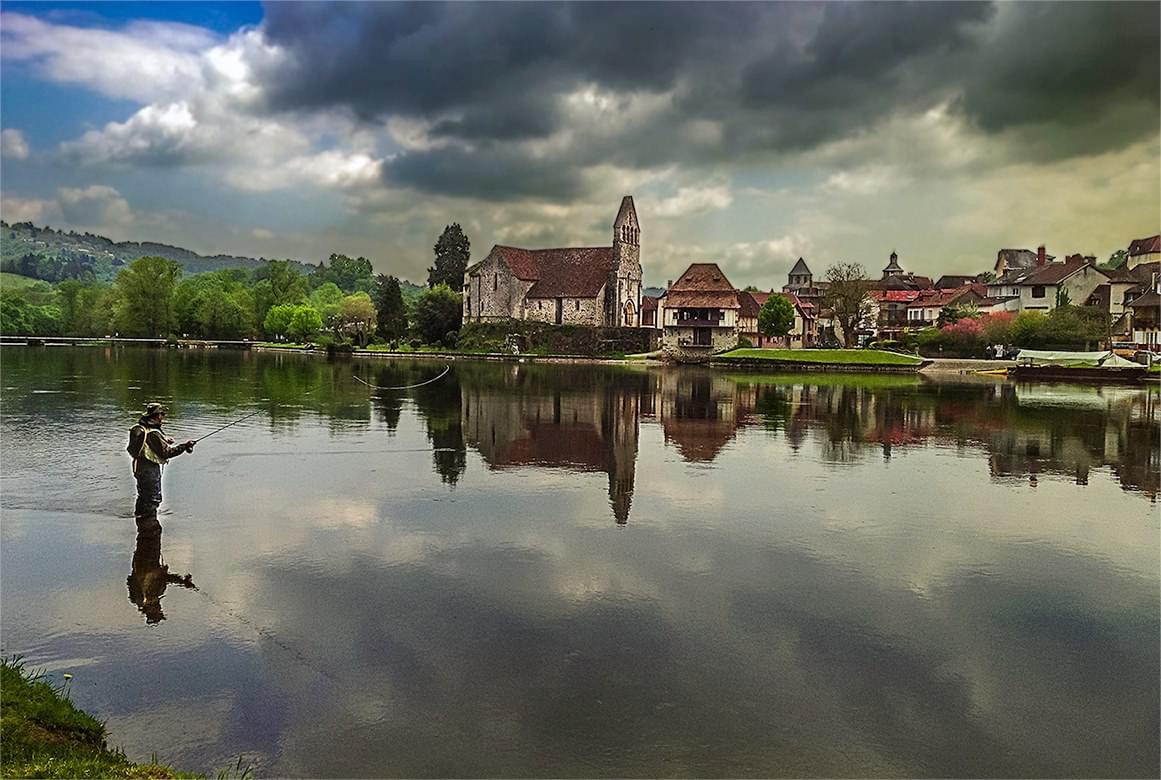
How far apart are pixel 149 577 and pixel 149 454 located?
2.86m

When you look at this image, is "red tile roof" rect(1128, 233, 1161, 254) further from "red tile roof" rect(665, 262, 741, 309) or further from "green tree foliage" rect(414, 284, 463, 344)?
"green tree foliage" rect(414, 284, 463, 344)

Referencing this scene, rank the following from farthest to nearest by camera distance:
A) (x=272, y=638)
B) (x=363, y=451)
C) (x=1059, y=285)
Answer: (x=1059, y=285)
(x=363, y=451)
(x=272, y=638)

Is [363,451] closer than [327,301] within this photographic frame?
Yes

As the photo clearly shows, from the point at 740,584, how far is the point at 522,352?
3170 inches

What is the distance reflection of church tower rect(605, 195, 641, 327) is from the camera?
9550 centimetres

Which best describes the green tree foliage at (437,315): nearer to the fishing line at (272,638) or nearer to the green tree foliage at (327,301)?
the green tree foliage at (327,301)

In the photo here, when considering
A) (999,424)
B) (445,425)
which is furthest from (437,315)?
(999,424)

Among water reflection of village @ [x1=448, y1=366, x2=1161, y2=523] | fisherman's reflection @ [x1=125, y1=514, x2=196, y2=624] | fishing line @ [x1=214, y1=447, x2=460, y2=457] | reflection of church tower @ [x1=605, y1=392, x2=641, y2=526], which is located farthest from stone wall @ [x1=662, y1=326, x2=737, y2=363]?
fisherman's reflection @ [x1=125, y1=514, x2=196, y2=624]

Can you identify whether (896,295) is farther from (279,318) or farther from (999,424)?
(999,424)

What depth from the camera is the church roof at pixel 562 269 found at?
3819 inches

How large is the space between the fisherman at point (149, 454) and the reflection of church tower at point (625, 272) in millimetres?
81984

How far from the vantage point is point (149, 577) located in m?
11.9

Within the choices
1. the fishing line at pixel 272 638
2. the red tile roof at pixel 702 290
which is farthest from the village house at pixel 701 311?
the fishing line at pixel 272 638

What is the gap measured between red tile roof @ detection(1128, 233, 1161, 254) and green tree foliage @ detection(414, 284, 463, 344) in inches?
3359
